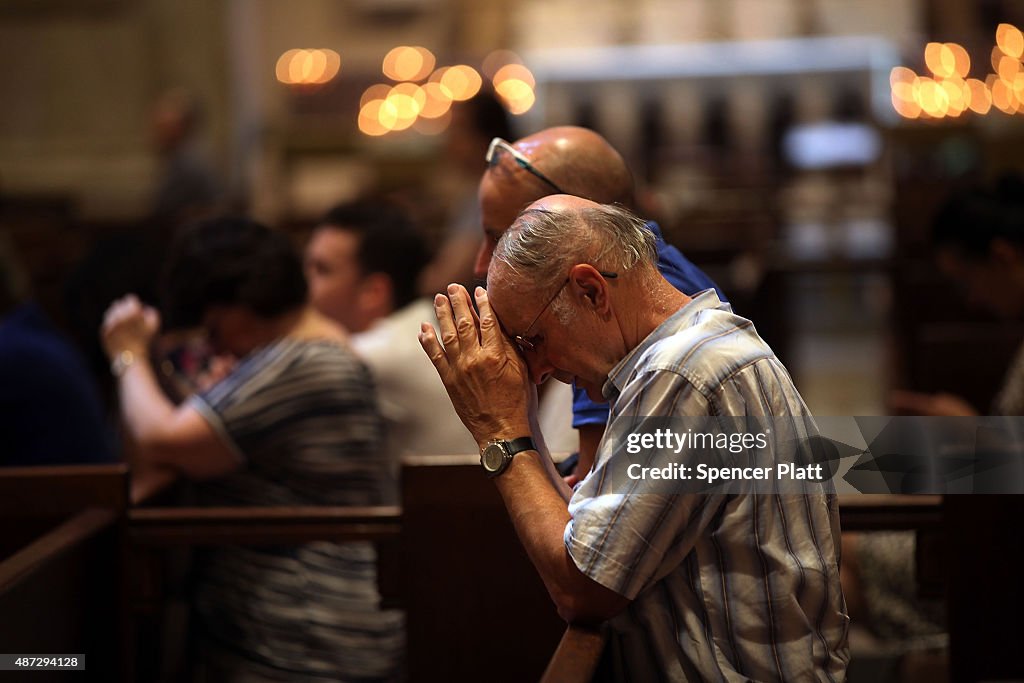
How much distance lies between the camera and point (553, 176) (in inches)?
70.4

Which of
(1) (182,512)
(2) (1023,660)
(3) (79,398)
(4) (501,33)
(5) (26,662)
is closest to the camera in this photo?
(5) (26,662)

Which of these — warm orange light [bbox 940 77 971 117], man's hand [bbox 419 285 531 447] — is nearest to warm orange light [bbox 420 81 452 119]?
warm orange light [bbox 940 77 971 117]

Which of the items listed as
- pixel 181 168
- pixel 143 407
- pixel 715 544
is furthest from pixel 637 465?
pixel 181 168

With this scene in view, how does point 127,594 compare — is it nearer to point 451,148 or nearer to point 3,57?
point 451,148

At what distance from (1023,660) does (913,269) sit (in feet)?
10.9

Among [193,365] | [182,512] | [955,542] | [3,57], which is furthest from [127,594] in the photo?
[3,57]

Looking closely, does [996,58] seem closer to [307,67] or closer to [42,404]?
[307,67]

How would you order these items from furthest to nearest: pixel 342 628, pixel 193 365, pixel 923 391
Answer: pixel 923 391, pixel 193 365, pixel 342 628

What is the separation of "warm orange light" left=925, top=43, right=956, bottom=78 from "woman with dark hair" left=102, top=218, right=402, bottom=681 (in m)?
9.86

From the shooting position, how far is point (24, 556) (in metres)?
1.70

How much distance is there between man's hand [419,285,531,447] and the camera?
1.42 metres

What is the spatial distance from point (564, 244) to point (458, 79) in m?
10.8

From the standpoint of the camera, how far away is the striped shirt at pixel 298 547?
7.06 ft

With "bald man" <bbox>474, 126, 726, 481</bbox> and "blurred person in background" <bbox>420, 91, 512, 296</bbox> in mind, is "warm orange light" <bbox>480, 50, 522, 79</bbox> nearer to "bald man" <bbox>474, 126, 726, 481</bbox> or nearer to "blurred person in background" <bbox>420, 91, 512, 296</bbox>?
"blurred person in background" <bbox>420, 91, 512, 296</bbox>
